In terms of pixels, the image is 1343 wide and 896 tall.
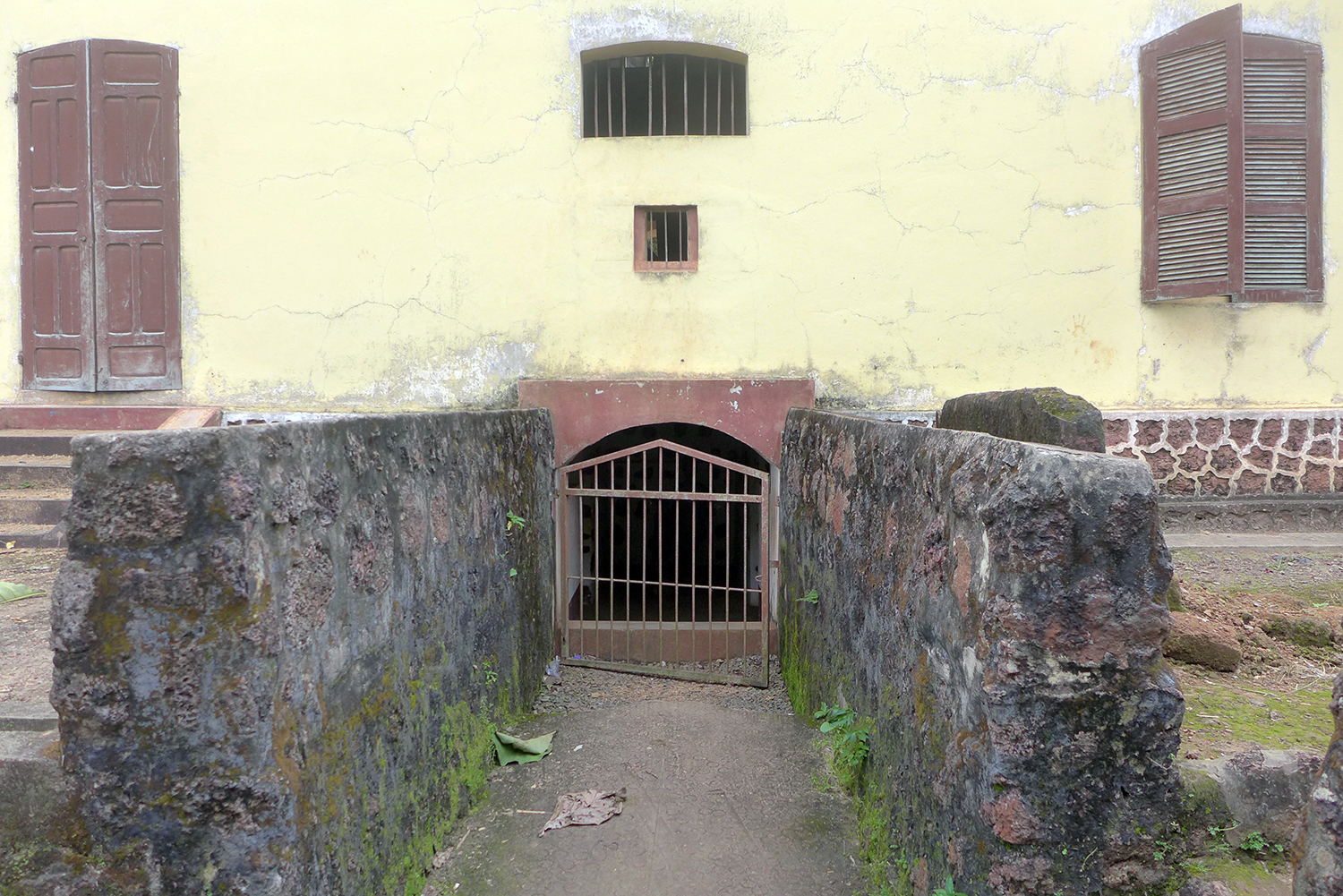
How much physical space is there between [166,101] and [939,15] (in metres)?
5.41

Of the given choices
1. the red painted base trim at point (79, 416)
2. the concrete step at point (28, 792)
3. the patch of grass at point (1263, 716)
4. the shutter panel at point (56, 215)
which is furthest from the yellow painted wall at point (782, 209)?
the concrete step at point (28, 792)

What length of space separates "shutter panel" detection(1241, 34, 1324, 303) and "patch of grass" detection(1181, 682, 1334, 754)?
3.94 m

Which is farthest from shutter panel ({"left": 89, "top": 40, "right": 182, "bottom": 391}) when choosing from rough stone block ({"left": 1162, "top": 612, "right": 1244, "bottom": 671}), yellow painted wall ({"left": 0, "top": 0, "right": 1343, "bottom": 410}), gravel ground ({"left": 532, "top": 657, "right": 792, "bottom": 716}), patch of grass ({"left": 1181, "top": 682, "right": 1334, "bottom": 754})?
patch of grass ({"left": 1181, "top": 682, "right": 1334, "bottom": 754})

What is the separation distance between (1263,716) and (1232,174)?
4382 millimetres

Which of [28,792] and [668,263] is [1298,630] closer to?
[668,263]

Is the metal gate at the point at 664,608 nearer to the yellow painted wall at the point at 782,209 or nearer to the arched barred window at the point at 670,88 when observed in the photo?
the yellow painted wall at the point at 782,209

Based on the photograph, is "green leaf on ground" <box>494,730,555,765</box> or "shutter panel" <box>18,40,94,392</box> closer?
"green leaf on ground" <box>494,730,555,765</box>

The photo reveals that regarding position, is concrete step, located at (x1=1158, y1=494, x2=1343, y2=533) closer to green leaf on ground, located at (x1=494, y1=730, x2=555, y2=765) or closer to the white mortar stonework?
the white mortar stonework

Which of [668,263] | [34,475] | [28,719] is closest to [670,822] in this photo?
[28,719]

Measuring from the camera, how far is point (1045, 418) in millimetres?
3582

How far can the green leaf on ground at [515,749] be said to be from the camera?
3924 mm

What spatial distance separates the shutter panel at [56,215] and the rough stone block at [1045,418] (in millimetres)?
6060

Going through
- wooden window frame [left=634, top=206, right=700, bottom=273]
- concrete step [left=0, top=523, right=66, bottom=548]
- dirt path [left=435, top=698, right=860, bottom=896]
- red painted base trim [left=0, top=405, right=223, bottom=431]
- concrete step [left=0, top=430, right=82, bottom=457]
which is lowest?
dirt path [left=435, top=698, right=860, bottom=896]

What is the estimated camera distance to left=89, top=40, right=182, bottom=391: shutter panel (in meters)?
6.36
